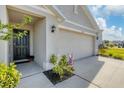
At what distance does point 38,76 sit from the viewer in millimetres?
5492

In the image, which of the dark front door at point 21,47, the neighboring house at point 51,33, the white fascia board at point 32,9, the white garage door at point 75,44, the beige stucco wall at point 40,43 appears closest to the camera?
the white fascia board at point 32,9

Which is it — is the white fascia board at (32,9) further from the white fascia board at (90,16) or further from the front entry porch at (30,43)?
the white fascia board at (90,16)

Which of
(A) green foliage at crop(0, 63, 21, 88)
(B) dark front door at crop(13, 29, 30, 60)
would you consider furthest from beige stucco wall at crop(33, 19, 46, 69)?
(A) green foliage at crop(0, 63, 21, 88)

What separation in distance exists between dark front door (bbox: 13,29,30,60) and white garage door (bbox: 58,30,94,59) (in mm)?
2438

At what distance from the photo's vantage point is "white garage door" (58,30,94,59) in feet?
27.8

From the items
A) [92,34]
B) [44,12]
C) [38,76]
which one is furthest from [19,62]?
[92,34]

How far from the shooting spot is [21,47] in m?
8.32

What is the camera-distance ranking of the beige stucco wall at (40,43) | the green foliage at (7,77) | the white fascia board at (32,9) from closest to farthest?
the green foliage at (7,77)
the white fascia board at (32,9)
the beige stucco wall at (40,43)

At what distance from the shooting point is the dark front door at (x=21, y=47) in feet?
26.4

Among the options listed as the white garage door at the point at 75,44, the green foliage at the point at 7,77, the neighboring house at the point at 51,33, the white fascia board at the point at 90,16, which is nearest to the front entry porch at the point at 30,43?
the neighboring house at the point at 51,33

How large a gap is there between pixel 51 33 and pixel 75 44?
11.7 ft

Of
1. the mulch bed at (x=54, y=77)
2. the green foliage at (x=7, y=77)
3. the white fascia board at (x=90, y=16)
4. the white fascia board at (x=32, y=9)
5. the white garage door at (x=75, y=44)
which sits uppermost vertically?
the white fascia board at (x=90, y=16)
